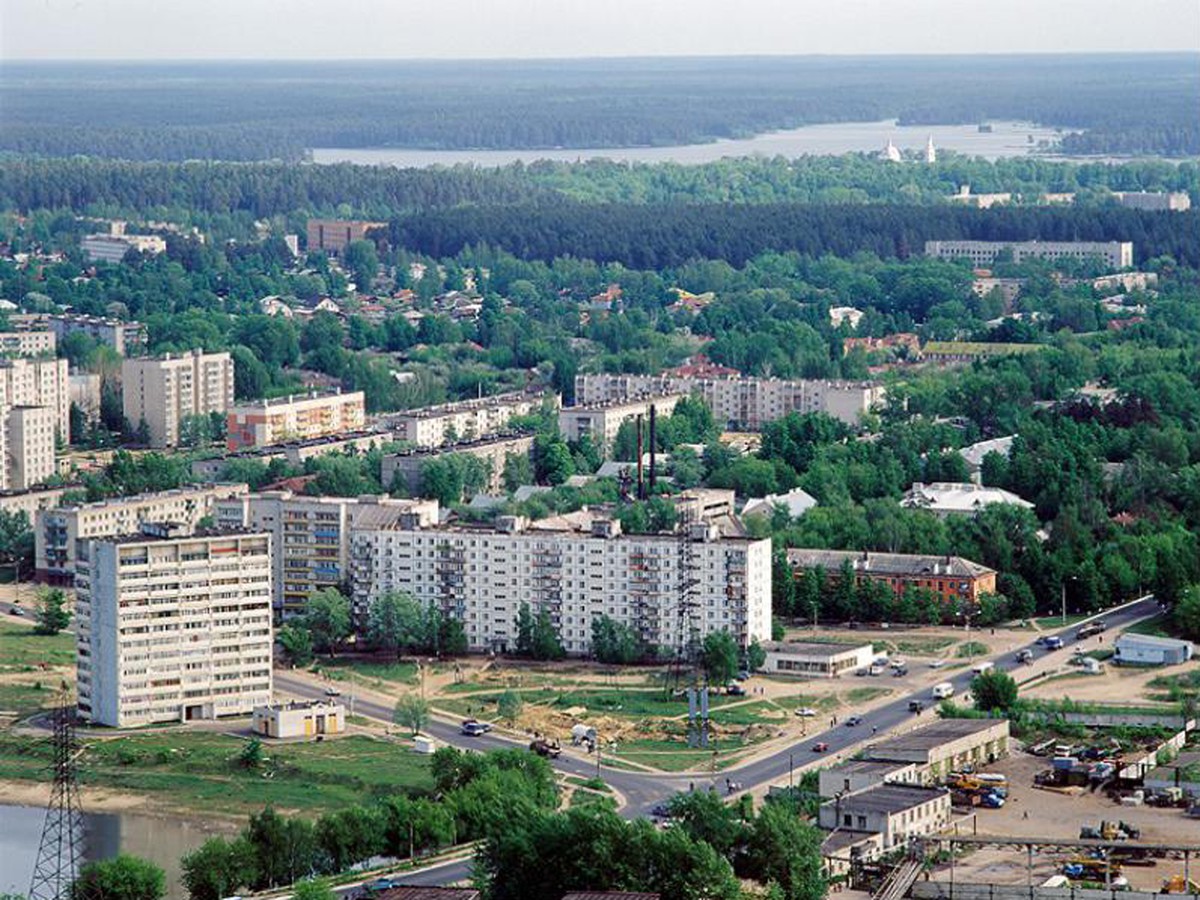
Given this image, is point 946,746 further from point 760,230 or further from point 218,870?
point 760,230

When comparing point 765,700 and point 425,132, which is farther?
point 425,132

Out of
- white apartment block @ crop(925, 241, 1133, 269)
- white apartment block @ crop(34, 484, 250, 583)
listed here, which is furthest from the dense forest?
white apartment block @ crop(34, 484, 250, 583)

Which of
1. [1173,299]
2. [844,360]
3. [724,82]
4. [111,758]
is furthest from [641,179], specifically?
[724,82]

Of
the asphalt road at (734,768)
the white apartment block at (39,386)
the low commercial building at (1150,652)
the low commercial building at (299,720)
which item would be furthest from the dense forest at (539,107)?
the low commercial building at (299,720)

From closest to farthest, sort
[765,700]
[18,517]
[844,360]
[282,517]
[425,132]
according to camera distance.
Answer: [765,700] < [282,517] < [18,517] < [844,360] < [425,132]

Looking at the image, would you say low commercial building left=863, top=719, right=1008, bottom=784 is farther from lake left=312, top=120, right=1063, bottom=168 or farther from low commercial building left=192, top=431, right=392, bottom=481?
lake left=312, top=120, right=1063, bottom=168

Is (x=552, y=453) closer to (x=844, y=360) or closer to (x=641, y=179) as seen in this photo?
(x=844, y=360)

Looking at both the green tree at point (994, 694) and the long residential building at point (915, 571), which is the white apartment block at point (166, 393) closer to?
the long residential building at point (915, 571)

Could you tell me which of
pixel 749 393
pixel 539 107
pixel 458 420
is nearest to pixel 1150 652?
pixel 458 420
